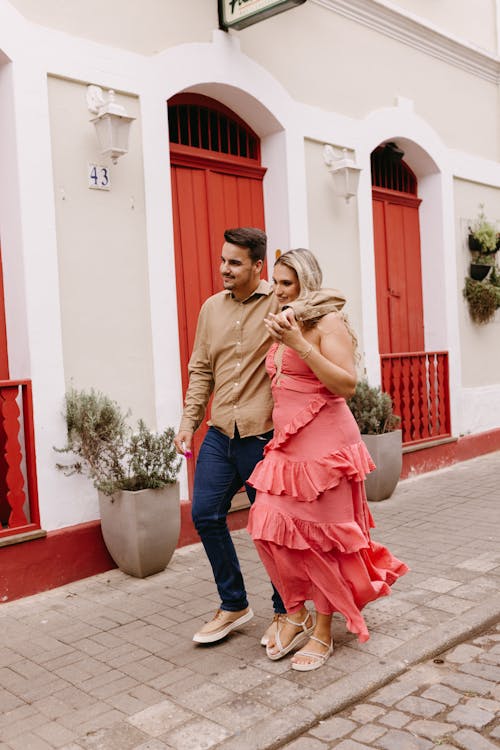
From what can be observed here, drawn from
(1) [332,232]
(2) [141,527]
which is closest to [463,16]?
(1) [332,232]

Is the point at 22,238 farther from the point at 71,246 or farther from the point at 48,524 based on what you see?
the point at 48,524

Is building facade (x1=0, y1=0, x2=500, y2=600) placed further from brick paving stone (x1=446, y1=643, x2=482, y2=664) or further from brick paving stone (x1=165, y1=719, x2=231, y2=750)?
brick paving stone (x1=446, y1=643, x2=482, y2=664)

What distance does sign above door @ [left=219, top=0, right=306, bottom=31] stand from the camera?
5.83 metres

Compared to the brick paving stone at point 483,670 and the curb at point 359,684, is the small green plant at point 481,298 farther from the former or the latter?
the brick paving stone at point 483,670

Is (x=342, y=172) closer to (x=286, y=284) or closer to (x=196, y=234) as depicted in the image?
(x=196, y=234)

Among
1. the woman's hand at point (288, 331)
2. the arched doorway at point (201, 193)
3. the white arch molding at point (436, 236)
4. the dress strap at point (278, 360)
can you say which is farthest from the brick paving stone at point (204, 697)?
the white arch molding at point (436, 236)

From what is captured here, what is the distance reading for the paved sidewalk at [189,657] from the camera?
123 inches

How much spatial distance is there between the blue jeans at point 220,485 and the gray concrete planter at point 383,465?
3.24m

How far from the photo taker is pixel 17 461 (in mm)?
4855

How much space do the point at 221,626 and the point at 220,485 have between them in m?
0.72

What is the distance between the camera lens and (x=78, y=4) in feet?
17.5

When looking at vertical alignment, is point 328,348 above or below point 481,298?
below

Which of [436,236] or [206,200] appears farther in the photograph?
[436,236]

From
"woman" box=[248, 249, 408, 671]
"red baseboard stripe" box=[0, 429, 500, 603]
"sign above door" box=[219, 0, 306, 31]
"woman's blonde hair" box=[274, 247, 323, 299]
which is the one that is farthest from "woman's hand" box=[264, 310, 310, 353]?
"sign above door" box=[219, 0, 306, 31]
